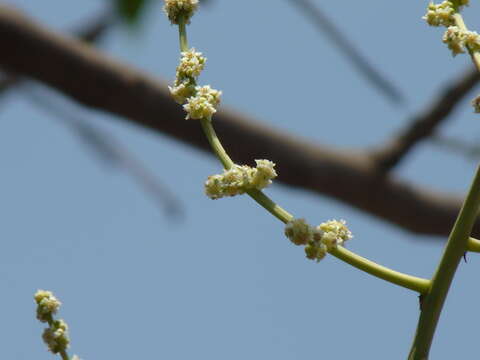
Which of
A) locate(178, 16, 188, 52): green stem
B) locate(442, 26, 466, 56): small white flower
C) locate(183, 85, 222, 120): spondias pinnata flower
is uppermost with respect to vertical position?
locate(442, 26, 466, 56): small white flower

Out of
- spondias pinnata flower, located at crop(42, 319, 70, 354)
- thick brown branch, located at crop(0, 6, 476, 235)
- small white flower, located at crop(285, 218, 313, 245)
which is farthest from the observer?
thick brown branch, located at crop(0, 6, 476, 235)

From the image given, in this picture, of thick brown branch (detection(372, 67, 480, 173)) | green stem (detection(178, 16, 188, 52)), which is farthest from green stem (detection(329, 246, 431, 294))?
thick brown branch (detection(372, 67, 480, 173))

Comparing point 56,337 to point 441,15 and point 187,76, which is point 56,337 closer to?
point 187,76

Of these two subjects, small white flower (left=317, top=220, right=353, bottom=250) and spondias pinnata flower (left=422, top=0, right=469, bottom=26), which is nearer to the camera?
small white flower (left=317, top=220, right=353, bottom=250)

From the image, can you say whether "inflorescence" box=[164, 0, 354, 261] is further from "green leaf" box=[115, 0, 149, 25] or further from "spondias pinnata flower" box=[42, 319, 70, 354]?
"spondias pinnata flower" box=[42, 319, 70, 354]

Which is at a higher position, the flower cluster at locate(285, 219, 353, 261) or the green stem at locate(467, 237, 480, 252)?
the green stem at locate(467, 237, 480, 252)

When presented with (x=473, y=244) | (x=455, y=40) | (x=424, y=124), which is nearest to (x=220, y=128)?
(x=424, y=124)
